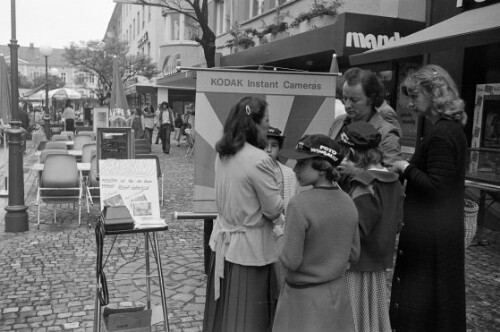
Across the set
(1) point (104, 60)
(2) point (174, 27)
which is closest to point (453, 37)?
(1) point (104, 60)

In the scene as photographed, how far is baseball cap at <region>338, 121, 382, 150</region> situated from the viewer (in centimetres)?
267

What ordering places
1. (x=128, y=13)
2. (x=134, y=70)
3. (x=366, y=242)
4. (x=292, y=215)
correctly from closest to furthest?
(x=292, y=215) < (x=366, y=242) < (x=134, y=70) < (x=128, y=13)

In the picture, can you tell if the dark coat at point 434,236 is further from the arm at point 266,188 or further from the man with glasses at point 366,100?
the arm at point 266,188

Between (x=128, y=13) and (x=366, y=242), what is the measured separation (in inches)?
2098

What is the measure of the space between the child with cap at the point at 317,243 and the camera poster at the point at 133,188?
1.43m

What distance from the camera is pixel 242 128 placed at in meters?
3.02

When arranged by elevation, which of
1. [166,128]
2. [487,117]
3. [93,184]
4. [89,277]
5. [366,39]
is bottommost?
[89,277]

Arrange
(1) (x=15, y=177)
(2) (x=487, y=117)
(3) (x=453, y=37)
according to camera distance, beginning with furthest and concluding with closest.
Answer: (2) (x=487, y=117) → (1) (x=15, y=177) → (3) (x=453, y=37)

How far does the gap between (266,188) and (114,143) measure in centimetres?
619

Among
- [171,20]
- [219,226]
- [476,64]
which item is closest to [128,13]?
[171,20]

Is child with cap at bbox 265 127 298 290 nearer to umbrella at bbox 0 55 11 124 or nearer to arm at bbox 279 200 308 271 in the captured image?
arm at bbox 279 200 308 271

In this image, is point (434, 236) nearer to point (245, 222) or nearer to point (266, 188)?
point (266, 188)

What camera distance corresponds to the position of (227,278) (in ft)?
10.3

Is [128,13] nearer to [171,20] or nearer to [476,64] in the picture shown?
[171,20]
